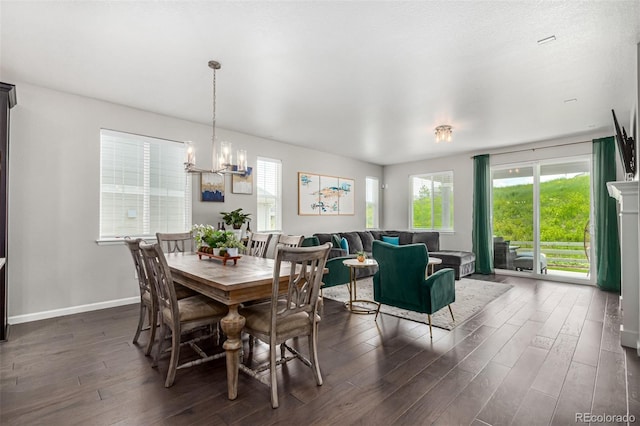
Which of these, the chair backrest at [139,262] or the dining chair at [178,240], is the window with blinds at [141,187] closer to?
the dining chair at [178,240]

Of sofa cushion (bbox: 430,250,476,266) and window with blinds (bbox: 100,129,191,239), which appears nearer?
window with blinds (bbox: 100,129,191,239)

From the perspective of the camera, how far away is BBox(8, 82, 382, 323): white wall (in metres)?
3.45

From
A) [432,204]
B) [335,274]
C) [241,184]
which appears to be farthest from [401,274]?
[432,204]

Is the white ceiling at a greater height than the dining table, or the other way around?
the white ceiling

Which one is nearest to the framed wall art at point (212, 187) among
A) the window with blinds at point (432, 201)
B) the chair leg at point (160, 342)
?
the chair leg at point (160, 342)

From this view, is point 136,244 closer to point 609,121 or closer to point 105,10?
point 105,10

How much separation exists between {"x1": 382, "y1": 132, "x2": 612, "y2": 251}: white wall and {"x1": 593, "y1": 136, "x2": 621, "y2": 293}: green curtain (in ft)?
0.97

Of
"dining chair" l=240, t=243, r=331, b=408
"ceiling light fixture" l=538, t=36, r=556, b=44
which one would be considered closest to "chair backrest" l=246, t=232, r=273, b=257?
"dining chair" l=240, t=243, r=331, b=408

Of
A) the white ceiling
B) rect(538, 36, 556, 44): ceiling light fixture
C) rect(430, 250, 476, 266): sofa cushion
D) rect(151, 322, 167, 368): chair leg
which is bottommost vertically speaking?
rect(151, 322, 167, 368): chair leg

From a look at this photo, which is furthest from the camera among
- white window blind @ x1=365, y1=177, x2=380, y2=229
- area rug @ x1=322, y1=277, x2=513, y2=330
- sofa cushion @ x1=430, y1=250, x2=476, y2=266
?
white window blind @ x1=365, y1=177, x2=380, y2=229

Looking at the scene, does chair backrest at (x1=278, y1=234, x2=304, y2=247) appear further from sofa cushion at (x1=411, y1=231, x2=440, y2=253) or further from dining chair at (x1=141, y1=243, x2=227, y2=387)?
sofa cushion at (x1=411, y1=231, x2=440, y2=253)

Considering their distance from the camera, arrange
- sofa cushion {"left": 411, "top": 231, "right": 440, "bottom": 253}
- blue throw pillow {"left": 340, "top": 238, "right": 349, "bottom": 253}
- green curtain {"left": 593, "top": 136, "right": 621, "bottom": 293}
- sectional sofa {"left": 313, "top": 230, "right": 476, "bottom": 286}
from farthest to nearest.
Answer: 1. sofa cushion {"left": 411, "top": 231, "right": 440, "bottom": 253}
2. blue throw pillow {"left": 340, "top": 238, "right": 349, "bottom": 253}
3. sectional sofa {"left": 313, "top": 230, "right": 476, "bottom": 286}
4. green curtain {"left": 593, "top": 136, "right": 621, "bottom": 293}

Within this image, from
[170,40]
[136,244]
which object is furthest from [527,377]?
[170,40]

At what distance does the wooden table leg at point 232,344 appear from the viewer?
78.8 inches
